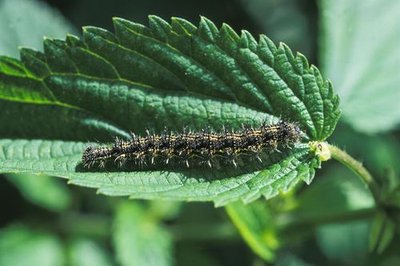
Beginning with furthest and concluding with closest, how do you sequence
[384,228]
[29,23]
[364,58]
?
[29,23], [364,58], [384,228]

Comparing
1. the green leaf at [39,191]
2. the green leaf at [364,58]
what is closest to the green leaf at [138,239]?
the green leaf at [39,191]

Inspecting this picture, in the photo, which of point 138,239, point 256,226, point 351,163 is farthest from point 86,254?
point 351,163

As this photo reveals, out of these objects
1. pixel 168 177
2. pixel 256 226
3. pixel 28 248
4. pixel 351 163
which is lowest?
pixel 28 248

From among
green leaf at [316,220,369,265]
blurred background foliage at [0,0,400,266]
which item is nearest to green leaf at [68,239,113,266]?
blurred background foliage at [0,0,400,266]

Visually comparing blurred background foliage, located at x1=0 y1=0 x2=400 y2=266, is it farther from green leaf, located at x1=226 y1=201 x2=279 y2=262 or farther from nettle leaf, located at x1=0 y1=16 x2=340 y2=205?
nettle leaf, located at x1=0 y1=16 x2=340 y2=205

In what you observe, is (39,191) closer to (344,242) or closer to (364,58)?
(344,242)

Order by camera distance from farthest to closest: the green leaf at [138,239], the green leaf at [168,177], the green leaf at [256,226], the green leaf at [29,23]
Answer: the green leaf at [29,23] → the green leaf at [138,239] → the green leaf at [256,226] → the green leaf at [168,177]

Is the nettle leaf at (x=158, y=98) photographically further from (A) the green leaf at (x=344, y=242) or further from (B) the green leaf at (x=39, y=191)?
(A) the green leaf at (x=344, y=242)
